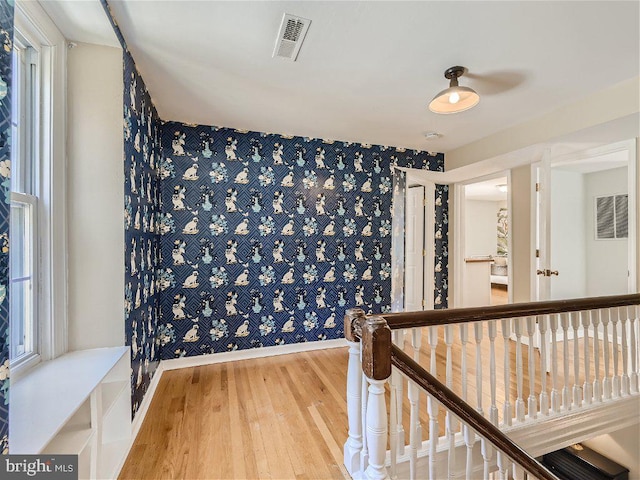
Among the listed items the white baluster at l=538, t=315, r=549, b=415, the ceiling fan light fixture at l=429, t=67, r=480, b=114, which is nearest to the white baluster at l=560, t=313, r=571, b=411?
the white baluster at l=538, t=315, r=549, b=415

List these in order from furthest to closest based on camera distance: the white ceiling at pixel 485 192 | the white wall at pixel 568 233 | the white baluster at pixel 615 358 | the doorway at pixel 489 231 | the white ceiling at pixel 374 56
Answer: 1. the doorway at pixel 489 231
2. the white ceiling at pixel 485 192
3. the white wall at pixel 568 233
4. the white baluster at pixel 615 358
5. the white ceiling at pixel 374 56

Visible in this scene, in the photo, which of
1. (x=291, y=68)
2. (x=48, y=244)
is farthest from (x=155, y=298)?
(x=291, y=68)

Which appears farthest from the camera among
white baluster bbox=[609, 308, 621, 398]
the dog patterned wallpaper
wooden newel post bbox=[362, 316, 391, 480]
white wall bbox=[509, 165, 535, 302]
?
white wall bbox=[509, 165, 535, 302]

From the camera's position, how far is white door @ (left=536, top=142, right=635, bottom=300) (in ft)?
12.3

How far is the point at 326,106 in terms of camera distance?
8.54 ft

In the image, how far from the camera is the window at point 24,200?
130 centimetres

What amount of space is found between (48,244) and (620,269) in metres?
5.79

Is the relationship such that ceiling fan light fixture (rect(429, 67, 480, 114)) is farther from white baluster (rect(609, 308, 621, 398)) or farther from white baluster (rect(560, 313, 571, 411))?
white baluster (rect(609, 308, 621, 398))

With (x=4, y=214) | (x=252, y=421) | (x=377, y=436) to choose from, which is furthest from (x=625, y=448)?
(x=4, y=214)

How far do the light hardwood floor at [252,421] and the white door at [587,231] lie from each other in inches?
75.5

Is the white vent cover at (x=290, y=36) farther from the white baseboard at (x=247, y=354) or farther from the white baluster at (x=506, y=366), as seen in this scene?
the white baseboard at (x=247, y=354)

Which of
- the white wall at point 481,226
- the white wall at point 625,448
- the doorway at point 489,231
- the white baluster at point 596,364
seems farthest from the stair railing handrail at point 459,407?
the white wall at point 481,226
